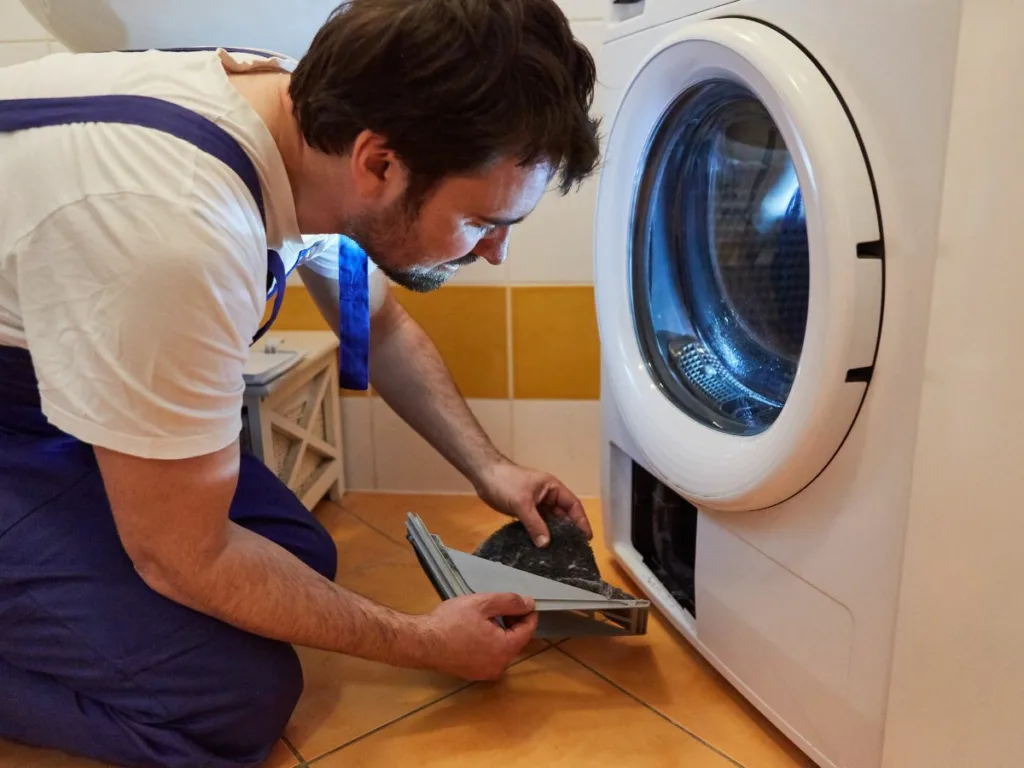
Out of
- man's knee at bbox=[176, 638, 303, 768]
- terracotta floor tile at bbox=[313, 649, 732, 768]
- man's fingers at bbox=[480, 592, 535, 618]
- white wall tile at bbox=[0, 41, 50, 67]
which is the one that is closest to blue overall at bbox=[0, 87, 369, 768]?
man's knee at bbox=[176, 638, 303, 768]

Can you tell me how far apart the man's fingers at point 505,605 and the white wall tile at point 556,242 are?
637mm

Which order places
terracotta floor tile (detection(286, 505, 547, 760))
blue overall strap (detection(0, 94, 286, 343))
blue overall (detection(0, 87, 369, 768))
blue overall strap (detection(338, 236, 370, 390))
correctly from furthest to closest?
blue overall strap (detection(338, 236, 370, 390)), terracotta floor tile (detection(286, 505, 547, 760)), blue overall (detection(0, 87, 369, 768)), blue overall strap (detection(0, 94, 286, 343))

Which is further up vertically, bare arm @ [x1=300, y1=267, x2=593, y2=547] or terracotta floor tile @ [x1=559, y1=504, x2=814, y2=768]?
bare arm @ [x1=300, y1=267, x2=593, y2=547]

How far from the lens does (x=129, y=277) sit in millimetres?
640

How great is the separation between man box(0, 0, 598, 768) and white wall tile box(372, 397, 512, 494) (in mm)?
629

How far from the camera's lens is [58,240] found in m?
0.66

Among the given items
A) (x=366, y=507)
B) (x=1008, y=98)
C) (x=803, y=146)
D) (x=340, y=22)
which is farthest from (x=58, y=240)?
(x=366, y=507)

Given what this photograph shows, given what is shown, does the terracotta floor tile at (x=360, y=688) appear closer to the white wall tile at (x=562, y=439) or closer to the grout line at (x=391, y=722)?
the grout line at (x=391, y=722)

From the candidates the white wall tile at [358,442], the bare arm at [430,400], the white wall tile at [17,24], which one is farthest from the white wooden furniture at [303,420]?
the white wall tile at [17,24]

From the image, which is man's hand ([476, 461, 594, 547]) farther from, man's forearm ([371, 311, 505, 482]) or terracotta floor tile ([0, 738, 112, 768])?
terracotta floor tile ([0, 738, 112, 768])

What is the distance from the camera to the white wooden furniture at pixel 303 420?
1.20m

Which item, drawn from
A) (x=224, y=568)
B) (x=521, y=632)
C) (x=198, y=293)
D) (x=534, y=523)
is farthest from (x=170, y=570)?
(x=534, y=523)

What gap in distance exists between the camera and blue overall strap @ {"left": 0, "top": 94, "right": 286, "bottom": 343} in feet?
2.27

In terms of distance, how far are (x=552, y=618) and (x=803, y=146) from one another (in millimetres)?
611
